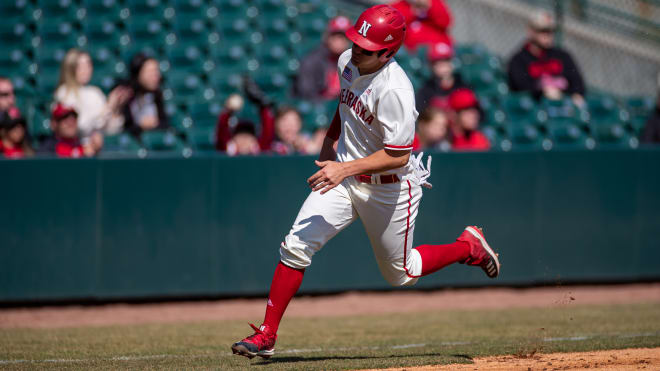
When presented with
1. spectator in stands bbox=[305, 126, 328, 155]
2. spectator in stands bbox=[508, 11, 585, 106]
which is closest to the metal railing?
spectator in stands bbox=[508, 11, 585, 106]

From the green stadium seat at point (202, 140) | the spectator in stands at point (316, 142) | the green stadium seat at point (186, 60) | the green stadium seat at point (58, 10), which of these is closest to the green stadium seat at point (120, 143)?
the green stadium seat at point (202, 140)

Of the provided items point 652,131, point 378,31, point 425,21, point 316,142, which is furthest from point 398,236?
point 425,21

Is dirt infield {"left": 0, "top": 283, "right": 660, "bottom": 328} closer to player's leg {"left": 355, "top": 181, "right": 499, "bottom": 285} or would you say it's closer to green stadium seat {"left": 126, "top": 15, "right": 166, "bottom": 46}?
player's leg {"left": 355, "top": 181, "right": 499, "bottom": 285}

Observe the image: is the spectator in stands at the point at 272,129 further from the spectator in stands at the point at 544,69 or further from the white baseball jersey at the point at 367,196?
the white baseball jersey at the point at 367,196

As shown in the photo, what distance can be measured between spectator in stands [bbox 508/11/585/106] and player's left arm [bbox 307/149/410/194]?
601 centimetres

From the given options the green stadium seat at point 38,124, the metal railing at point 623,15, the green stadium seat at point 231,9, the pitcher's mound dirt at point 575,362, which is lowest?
the pitcher's mound dirt at point 575,362

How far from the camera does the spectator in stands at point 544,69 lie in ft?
32.0

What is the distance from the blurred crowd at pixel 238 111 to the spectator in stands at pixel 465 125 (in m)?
0.01

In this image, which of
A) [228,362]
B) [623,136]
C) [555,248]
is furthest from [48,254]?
[623,136]

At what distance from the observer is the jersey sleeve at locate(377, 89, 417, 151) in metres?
4.21

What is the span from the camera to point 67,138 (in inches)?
296

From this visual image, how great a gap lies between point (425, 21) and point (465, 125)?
2.58 m

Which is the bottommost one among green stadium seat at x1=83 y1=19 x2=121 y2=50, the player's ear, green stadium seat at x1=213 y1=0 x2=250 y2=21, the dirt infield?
the dirt infield

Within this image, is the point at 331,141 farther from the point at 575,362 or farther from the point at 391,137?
the point at 575,362
